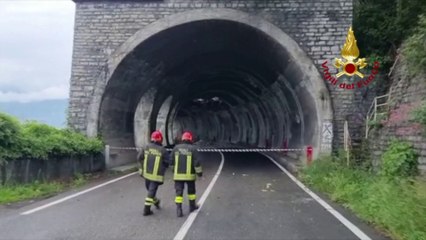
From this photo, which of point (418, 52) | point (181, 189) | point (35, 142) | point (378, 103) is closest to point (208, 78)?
point (378, 103)

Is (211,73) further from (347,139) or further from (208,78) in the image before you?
(347,139)

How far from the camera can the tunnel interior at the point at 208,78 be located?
19016mm

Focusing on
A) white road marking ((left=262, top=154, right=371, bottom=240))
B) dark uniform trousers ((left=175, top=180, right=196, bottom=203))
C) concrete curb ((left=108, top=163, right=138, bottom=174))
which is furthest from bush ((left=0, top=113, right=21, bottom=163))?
white road marking ((left=262, top=154, right=371, bottom=240))

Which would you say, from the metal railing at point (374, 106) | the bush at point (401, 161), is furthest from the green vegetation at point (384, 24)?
the bush at point (401, 161)

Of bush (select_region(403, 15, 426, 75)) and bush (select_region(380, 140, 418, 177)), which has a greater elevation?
bush (select_region(403, 15, 426, 75))

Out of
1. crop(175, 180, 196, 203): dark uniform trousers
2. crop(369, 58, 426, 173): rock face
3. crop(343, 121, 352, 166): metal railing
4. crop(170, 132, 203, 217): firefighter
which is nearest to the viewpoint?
crop(175, 180, 196, 203): dark uniform trousers

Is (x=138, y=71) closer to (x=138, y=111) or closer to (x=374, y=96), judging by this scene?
(x=138, y=111)

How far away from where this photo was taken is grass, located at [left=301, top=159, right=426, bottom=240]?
7125 mm

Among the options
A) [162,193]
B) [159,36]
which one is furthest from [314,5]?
[162,193]

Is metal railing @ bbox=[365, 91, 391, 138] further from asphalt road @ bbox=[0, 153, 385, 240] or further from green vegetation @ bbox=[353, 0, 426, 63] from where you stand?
asphalt road @ bbox=[0, 153, 385, 240]

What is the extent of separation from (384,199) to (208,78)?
2561 centimetres

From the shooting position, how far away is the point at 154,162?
9.19 meters

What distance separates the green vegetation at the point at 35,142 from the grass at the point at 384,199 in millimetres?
7591

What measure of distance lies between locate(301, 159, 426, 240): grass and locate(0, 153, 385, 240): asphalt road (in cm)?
36
